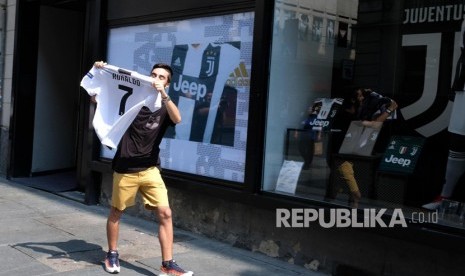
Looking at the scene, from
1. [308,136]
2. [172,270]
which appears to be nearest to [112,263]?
[172,270]

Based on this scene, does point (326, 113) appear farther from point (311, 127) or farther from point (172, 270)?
point (172, 270)

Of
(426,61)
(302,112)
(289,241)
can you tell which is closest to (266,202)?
(289,241)

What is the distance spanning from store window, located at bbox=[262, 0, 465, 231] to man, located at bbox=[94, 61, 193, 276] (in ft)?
4.34

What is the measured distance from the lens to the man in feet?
15.1

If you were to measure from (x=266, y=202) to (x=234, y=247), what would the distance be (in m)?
0.72

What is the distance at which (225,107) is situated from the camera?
241 inches

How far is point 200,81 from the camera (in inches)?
255

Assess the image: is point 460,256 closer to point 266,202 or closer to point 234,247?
point 266,202

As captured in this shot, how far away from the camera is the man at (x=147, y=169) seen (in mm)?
4613

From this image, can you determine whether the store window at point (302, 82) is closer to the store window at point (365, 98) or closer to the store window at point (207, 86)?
the store window at point (365, 98)

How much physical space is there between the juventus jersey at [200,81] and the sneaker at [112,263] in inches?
77.3

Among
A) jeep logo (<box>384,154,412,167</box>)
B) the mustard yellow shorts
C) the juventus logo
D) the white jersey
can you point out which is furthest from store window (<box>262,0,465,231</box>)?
the white jersey

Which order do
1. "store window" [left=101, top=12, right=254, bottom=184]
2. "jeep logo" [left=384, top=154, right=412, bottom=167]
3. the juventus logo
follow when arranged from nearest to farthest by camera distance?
"jeep logo" [left=384, top=154, right=412, bottom=167] < "store window" [left=101, top=12, right=254, bottom=184] < the juventus logo

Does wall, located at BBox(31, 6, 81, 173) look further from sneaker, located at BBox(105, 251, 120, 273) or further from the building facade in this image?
sneaker, located at BBox(105, 251, 120, 273)
